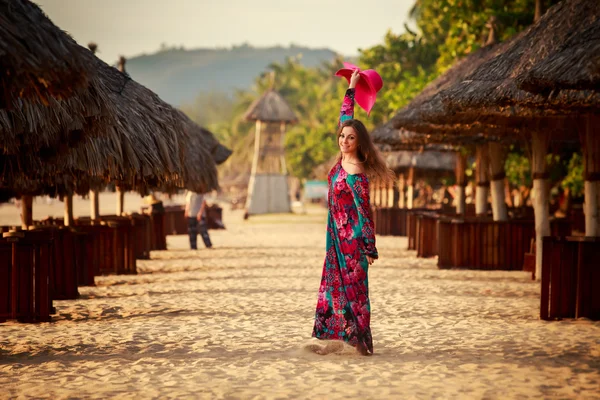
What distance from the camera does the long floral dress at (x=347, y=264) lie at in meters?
7.36

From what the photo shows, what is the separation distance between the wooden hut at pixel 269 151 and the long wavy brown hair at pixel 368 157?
47.7 meters

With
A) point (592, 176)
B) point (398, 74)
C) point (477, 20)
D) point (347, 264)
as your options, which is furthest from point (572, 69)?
point (398, 74)

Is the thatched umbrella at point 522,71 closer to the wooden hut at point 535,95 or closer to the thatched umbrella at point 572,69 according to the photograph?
the wooden hut at point 535,95

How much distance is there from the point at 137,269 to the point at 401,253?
21.3 ft

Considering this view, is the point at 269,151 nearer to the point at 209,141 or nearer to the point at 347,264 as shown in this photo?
the point at 209,141

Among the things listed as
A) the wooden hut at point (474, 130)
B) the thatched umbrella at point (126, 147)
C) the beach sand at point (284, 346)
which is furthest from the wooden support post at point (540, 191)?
the thatched umbrella at point (126, 147)

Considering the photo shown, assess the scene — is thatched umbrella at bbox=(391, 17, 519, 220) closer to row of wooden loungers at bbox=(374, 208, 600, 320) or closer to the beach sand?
row of wooden loungers at bbox=(374, 208, 600, 320)

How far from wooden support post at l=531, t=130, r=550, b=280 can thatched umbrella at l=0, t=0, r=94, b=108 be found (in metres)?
8.38

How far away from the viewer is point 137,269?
16.4 metres

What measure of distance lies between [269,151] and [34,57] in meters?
52.2

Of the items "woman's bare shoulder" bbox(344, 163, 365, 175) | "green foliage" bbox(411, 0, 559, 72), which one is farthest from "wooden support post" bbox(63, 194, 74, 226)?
"green foliage" bbox(411, 0, 559, 72)

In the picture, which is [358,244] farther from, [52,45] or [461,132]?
[461,132]

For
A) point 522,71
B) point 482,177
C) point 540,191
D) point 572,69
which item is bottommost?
point 540,191

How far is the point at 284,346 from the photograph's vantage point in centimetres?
801
